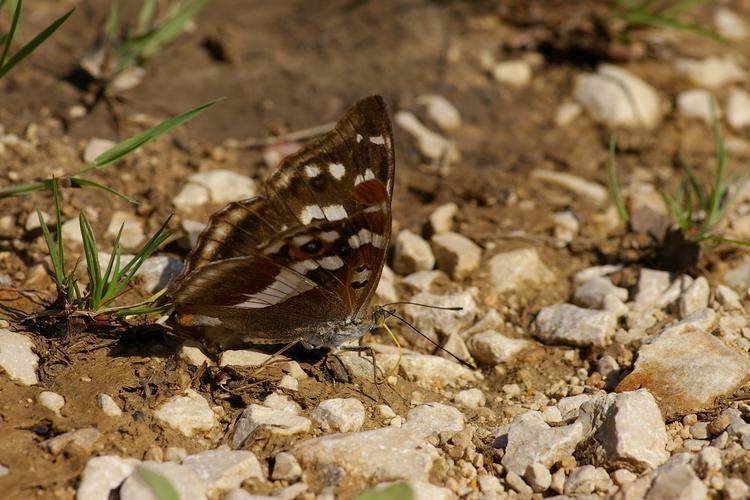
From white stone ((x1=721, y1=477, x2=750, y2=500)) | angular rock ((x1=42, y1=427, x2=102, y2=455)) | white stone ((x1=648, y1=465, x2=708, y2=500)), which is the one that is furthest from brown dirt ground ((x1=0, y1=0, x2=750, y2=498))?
white stone ((x1=721, y1=477, x2=750, y2=500))

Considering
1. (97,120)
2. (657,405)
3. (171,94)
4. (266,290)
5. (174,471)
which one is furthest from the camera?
(171,94)

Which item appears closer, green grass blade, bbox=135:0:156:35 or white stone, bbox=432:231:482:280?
white stone, bbox=432:231:482:280

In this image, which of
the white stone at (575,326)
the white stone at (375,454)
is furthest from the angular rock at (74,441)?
the white stone at (575,326)

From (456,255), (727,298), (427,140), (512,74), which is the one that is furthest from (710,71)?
(456,255)

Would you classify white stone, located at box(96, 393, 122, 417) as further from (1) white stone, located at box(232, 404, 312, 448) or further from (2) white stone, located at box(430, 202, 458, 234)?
(2) white stone, located at box(430, 202, 458, 234)

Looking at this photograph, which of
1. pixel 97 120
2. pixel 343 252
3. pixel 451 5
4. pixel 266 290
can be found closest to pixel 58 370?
pixel 266 290

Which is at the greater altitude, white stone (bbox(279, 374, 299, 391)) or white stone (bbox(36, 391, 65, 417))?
white stone (bbox(36, 391, 65, 417))

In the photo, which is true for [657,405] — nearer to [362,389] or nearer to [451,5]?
[362,389]
